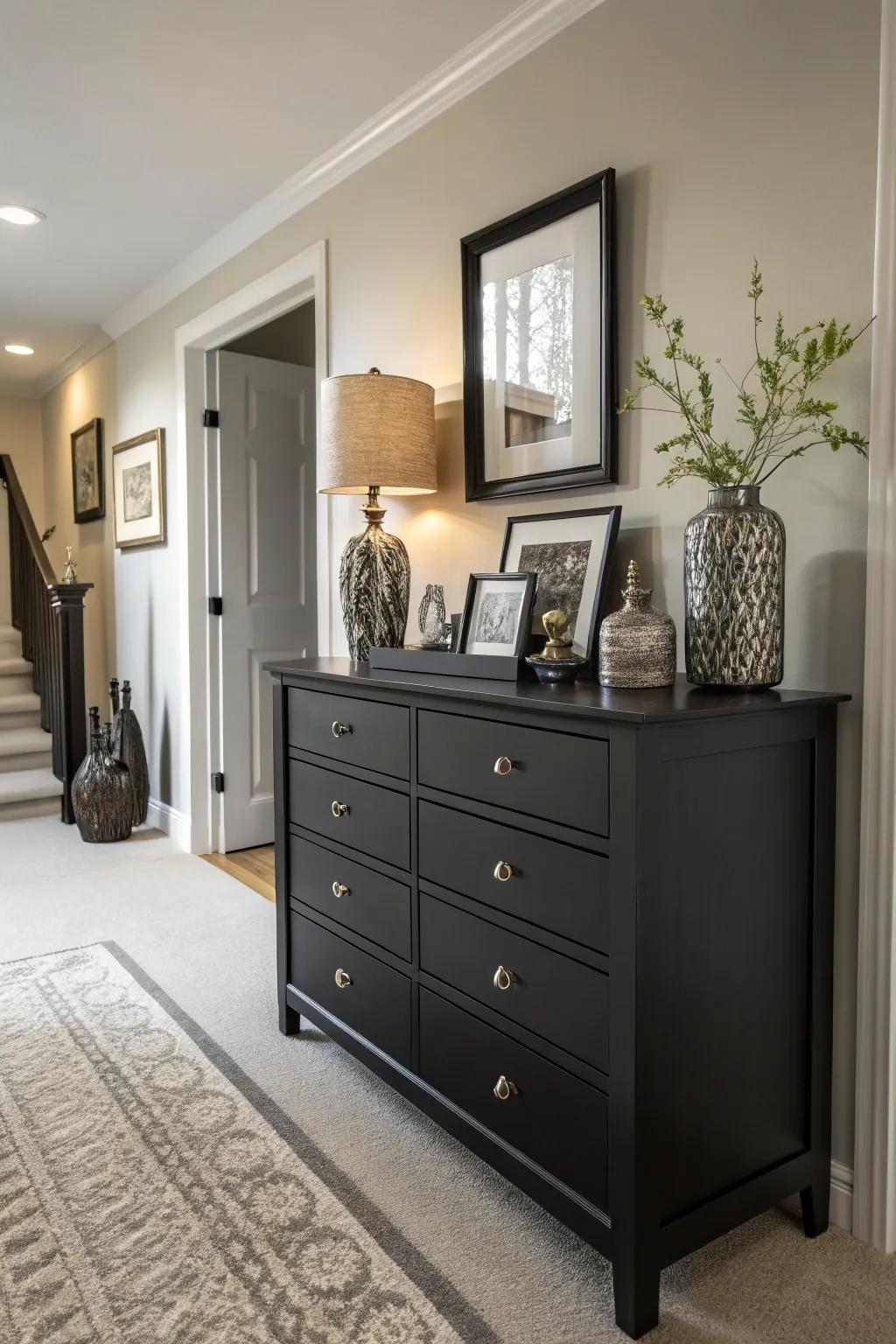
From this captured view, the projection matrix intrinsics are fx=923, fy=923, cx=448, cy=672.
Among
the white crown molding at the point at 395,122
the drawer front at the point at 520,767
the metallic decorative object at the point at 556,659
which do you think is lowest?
the drawer front at the point at 520,767

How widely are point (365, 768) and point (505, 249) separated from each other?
131 centimetres

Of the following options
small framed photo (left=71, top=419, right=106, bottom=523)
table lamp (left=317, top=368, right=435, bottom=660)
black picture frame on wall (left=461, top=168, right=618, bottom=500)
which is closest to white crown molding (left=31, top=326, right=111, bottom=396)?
small framed photo (left=71, top=419, right=106, bottom=523)

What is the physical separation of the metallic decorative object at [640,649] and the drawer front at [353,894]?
65 cm

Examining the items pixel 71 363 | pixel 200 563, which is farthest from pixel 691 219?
pixel 71 363

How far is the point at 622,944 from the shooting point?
1.38m

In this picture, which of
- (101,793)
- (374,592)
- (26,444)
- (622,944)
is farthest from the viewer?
(26,444)

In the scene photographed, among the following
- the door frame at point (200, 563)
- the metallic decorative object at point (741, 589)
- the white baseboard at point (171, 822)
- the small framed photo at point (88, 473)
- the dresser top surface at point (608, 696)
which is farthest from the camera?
the small framed photo at point (88, 473)

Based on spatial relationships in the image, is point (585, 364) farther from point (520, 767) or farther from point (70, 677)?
point (70, 677)

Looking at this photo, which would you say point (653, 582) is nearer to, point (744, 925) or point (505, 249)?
point (744, 925)

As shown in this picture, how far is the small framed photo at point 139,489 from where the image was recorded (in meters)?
4.31

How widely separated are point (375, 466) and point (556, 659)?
2.89 feet

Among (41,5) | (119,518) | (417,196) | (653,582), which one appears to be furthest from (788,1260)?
(119,518)

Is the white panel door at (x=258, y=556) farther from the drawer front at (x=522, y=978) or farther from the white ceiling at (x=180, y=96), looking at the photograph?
the drawer front at (x=522, y=978)

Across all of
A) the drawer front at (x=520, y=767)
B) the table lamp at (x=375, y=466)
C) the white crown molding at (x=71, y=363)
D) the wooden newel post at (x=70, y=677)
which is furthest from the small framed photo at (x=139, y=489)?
the drawer front at (x=520, y=767)
